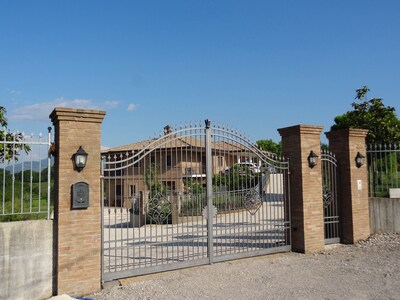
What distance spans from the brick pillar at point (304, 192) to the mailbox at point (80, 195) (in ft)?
15.7

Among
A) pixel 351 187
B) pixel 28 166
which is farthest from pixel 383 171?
pixel 28 166

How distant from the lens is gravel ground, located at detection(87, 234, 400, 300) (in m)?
5.57

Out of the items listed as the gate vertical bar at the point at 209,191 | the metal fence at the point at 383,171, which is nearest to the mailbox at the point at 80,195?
the gate vertical bar at the point at 209,191

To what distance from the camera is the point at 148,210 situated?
6.69 meters

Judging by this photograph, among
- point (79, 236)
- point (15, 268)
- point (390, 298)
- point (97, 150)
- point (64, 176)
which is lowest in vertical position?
point (390, 298)

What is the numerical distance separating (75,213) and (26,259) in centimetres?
94

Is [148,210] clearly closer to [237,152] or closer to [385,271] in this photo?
[237,152]

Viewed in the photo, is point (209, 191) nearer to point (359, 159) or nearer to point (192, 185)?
point (192, 185)

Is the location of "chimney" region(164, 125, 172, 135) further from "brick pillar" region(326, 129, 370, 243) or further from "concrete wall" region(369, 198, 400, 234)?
"concrete wall" region(369, 198, 400, 234)

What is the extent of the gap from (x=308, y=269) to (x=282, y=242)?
178cm

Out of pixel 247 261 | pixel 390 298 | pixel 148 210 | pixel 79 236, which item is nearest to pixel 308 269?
pixel 247 261

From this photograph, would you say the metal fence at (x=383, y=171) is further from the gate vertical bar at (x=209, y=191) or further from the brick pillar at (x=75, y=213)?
the brick pillar at (x=75, y=213)

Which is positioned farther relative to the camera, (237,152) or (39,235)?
(237,152)

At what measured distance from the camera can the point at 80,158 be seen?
5652mm
